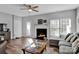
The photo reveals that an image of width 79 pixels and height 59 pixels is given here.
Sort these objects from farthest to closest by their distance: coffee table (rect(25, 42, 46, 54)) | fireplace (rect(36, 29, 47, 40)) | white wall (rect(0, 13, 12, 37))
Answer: fireplace (rect(36, 29, 47, 40)) < coffee table (rect(25, 42, 46, 54)) < white wall (rect(0, 13, 12, 37))

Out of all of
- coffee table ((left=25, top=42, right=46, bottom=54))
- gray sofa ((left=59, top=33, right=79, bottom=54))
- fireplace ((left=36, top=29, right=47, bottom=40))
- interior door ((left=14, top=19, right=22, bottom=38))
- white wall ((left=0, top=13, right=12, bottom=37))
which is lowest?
coffee table ((left=25, top=42, right=46, bottom=54))

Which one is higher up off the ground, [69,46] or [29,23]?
[29,23]

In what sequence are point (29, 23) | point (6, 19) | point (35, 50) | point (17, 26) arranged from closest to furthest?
point (6, 19)
point (17, 26)
point (29, 23)
point (35, 50)

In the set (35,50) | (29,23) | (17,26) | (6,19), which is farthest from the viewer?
(35,50)

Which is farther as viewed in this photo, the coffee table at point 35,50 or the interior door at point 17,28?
the coffee table at point 35,50

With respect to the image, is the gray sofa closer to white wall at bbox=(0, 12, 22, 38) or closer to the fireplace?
the fireplace

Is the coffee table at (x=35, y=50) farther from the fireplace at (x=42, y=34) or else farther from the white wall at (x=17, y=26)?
the white wall at (x=17, y=26)

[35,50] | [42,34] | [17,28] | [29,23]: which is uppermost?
[29,23]

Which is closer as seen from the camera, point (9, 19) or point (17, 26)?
point (9, 19)

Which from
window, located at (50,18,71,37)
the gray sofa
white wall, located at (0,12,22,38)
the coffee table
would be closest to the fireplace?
the coffee table

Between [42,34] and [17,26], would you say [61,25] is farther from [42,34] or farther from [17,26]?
[17,26]

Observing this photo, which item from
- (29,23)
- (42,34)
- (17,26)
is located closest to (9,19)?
(17,26)

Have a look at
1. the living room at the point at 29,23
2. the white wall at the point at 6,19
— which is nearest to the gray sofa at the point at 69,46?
the living room at the point at 29,23
